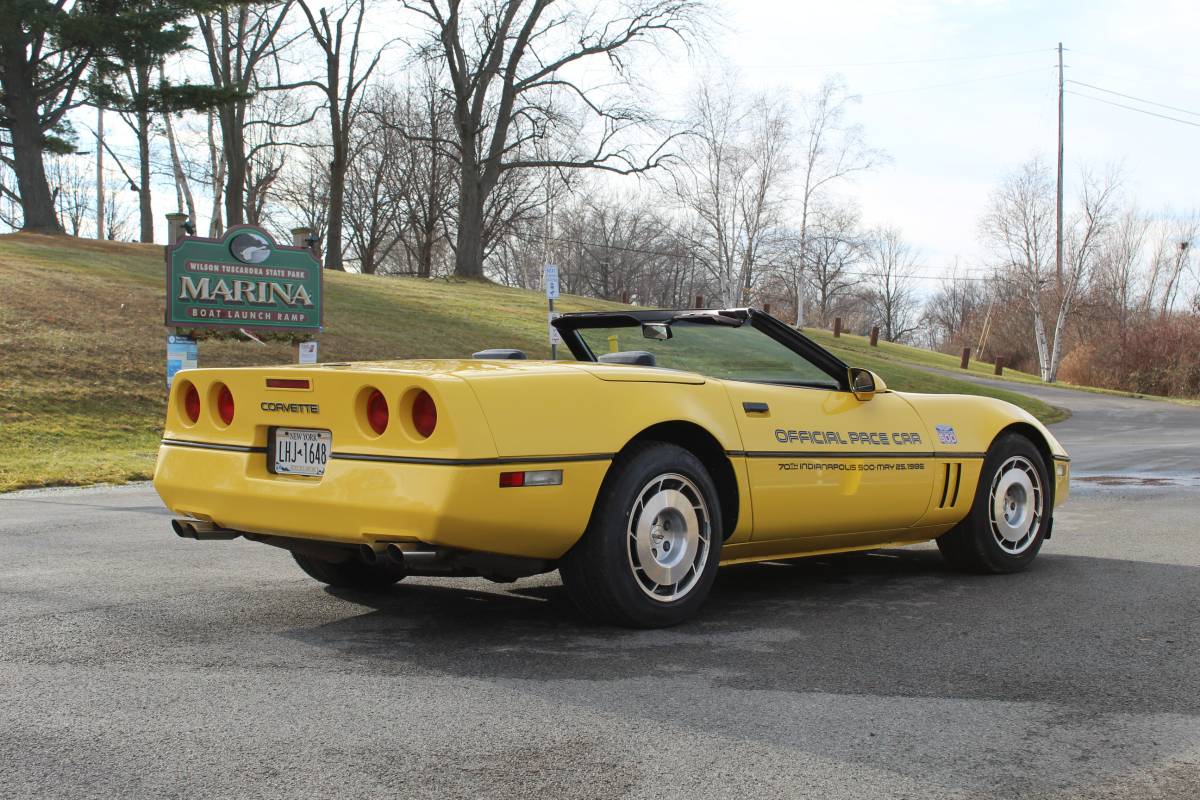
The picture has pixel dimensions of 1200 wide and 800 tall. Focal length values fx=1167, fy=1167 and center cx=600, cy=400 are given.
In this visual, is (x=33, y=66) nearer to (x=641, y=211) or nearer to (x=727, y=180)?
(x=727, y=180)

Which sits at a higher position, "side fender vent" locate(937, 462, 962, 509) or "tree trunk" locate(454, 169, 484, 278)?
"tree trunk" locate(454, 169, 484, 278)

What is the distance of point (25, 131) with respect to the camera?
32.6 meters

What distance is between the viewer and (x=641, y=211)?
285 feet

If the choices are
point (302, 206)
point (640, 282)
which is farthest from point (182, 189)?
point (640, 282)

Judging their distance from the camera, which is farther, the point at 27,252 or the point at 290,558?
the point at 27,252

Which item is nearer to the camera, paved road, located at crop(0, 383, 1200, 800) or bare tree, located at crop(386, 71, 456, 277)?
paved road, located at crop(0, 383, 1200, 800)

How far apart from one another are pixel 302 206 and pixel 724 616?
64329 millimetres

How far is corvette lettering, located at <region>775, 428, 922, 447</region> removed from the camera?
5114 millimetres

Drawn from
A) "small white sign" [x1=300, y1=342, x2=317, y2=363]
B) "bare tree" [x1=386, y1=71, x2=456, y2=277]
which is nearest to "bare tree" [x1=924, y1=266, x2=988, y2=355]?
→ "bare tree" [x1=386, y1=71, x2=456, y2=277]

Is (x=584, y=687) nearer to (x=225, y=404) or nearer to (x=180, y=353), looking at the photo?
(x=225, y=404)

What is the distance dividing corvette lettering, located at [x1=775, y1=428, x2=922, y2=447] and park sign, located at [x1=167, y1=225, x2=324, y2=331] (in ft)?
34.0

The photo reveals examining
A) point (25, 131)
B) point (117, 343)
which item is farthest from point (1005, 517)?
point (25, 131)

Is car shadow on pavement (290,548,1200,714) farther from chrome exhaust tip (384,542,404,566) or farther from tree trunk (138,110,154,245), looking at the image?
tree trunk (138,110,154,245)

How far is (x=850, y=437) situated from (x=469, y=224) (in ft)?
133
